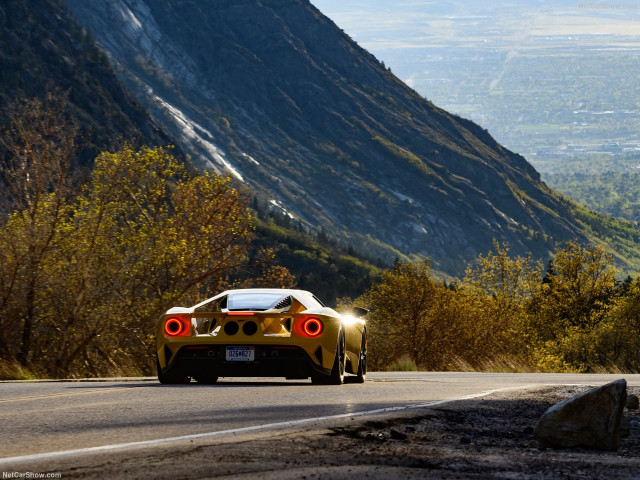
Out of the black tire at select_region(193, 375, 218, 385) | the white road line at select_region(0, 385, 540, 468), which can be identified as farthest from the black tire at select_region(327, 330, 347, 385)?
the white road line at select_region(0, 385, 540, 468)

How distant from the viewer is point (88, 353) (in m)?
23.0

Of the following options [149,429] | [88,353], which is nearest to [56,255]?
[88,353]

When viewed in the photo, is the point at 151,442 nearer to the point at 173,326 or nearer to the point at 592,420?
the point at 592,420

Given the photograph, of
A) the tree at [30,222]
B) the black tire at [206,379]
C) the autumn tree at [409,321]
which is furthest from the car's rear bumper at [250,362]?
the autumn tree at [409,321]

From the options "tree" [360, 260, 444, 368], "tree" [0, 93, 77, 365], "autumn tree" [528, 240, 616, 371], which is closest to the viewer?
"tree" [0, 93, 77, 365]

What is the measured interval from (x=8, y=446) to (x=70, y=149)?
17.4m

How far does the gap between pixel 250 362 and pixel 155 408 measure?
3.10m

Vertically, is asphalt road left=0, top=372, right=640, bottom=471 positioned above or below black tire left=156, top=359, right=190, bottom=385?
below

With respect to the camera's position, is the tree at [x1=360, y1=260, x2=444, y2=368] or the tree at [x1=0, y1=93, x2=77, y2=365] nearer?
the tree at [x1=0, y1=93, x2=77, y2=365]

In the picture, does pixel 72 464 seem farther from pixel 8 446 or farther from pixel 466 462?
pixel 466 462

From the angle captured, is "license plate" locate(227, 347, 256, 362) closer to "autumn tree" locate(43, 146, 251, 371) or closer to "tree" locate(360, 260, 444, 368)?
"autumn tree" locate(43, 146, 251, 371)

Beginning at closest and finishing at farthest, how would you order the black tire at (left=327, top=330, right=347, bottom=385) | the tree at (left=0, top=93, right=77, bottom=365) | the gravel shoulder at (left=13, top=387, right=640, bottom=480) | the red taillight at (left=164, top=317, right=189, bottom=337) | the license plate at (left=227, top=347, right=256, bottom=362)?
the gravel shoulder at (left=13, top=387, right=640, bottom=480) → the license plate at (left=227, top=347, right=256, bottom=362) → the red taillight at (left=164, top=317, right=189, bottom=337) → the black tire at (left=327, top=330, right=347, bottom=385) → the tree at (left=0, top=93, right=77, bottom=365)

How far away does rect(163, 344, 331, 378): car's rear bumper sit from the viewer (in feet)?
42.7

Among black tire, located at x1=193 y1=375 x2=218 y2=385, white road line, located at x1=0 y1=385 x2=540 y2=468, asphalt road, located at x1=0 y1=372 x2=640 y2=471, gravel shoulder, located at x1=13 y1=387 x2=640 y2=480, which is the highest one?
black tire, located at x1=193 y1=375 x2=218 y2=385
